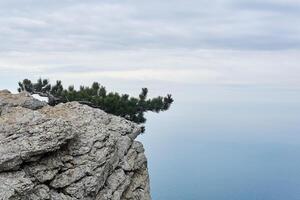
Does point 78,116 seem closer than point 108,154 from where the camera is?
No

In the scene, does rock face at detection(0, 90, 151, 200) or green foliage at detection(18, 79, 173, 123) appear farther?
green foliage at detection(18, 79, 173, 123)

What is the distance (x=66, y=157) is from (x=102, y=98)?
35.1 ft

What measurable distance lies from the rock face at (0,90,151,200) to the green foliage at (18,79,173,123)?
27.2ft

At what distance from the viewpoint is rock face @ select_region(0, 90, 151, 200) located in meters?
11.8

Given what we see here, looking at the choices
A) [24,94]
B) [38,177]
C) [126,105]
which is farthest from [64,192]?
[126,105]

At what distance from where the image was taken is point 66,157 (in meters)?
12.5

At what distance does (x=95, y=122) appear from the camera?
1391cm

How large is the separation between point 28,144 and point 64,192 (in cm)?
118

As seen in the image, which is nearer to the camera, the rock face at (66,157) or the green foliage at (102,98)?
the rock face at (66,157)

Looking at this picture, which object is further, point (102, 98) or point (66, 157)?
point (102, 98)

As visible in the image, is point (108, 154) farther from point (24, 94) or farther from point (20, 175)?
point (24, 94)

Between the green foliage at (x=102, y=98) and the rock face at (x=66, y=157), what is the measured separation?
830 centimetres

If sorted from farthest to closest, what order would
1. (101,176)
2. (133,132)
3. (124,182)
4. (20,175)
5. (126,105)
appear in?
1. (126,105)
2. (133,132)
3. (124,182)
4. (101,176)
5. (20,175)

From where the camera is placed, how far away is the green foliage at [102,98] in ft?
75.7
